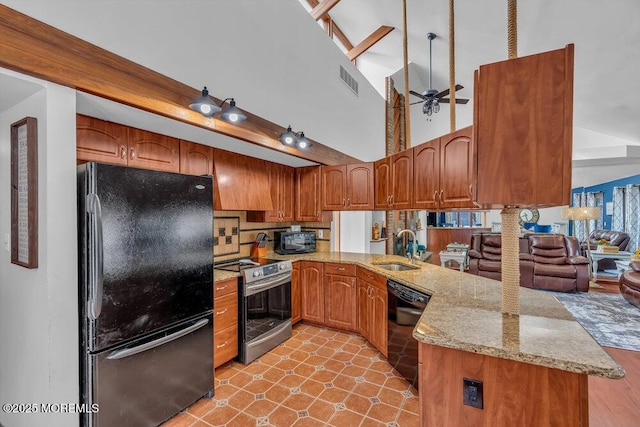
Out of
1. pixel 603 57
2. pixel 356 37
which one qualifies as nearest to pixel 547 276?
pixel 603 57

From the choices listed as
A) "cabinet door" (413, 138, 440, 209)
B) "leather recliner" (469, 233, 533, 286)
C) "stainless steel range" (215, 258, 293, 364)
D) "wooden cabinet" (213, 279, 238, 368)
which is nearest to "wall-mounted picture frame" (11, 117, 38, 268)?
"wooden cabinet" (213, 279, 238, 368)

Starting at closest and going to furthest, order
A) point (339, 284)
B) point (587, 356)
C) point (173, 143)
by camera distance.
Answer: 1. point (587, 356)
2. point (173, 143)
3. point (339, 284)

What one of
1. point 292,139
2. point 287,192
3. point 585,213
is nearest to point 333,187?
point 287,192

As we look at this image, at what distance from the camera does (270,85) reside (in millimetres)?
3002

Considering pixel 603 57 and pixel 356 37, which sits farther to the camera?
pixel 356 37

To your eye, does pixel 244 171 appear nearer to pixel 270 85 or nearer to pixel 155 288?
pixel 270 85

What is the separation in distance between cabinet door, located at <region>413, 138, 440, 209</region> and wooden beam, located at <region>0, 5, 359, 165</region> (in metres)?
1.75

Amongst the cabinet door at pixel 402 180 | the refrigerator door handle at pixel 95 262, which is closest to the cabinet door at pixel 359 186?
the cabinet door at pixel 402 180

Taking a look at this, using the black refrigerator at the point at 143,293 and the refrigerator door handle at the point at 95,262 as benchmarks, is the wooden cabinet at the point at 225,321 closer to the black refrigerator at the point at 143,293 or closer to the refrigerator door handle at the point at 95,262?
the black refrigerator at the point at 143,293

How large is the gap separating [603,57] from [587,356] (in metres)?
3.79

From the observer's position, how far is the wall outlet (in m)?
1.36

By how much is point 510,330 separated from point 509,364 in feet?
0.75

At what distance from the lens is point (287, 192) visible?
162 inches

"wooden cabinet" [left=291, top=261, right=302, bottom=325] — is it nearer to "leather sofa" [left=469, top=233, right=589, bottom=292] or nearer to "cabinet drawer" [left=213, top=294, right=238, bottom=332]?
"cabinet drawer" [left=213, top=294, right=238, bottom=332]
